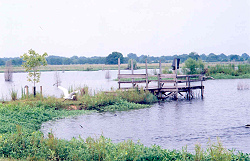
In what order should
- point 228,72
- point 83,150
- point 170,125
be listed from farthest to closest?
point 228,72
point 170,125
point 83,150

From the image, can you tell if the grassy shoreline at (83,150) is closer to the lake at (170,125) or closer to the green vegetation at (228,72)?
the lake at (170,125)

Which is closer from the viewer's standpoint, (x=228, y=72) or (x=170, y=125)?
(x=170, y=125)

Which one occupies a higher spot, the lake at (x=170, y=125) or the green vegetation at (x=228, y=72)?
the green vegetation at (x=228, y=72)

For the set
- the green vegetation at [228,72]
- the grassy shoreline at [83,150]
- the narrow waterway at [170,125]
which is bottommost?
the narrow waterway at [170,125]

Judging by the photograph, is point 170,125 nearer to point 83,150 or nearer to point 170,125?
point 170,125

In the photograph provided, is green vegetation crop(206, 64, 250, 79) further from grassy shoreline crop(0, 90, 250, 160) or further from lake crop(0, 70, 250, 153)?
grassy shoreline crop(0, 90, 250, 160)

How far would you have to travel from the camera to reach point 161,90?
26125 millimetres

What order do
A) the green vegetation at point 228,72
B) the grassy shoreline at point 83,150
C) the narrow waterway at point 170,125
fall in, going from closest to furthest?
the grassy shoreline at point 83,150, the narrow waterway at point 170,125, the green vegetation at point 228,72

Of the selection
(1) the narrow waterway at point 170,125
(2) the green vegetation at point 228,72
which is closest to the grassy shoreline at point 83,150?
(1) the narrow waterway at point 170,125

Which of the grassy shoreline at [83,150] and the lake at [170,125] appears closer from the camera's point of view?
the grassy shoreline at [83,150]

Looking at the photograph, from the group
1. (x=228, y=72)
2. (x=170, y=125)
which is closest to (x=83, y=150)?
(x=170, y=125)

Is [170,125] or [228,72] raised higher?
[228,72]

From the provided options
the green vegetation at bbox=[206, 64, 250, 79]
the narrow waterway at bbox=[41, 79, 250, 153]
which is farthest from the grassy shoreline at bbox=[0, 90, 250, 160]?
the green vegetation at bbox=[206, 64, 250, 79]

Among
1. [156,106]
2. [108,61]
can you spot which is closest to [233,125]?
[156,106]
